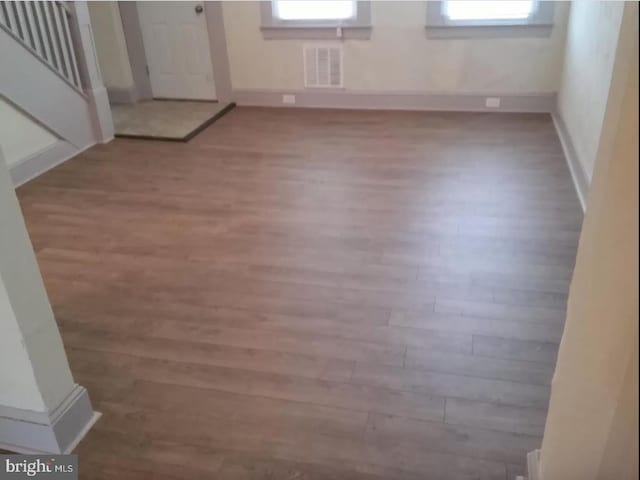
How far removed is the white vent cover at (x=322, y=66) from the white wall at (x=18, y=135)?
8.03ft

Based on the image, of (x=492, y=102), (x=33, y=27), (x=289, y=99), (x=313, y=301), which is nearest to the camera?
(x=313, y=301)

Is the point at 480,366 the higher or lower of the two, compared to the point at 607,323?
lower

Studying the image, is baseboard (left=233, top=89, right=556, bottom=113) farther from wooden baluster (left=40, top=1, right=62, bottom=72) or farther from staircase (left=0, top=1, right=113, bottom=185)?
wooden baluster (left=40, top=1, right=62, bottom=72)

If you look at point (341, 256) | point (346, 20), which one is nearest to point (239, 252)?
point (341, 256)

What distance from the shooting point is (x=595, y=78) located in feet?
12.2

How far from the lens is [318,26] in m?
5.53

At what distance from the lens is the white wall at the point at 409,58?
17.2 ft

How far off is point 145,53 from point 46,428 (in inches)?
198

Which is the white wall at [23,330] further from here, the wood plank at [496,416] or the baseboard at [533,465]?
the baseboard at [533,465]

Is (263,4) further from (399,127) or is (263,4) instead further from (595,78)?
(595,78)

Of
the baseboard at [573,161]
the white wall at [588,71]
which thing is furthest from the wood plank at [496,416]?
the baseboard at [573,161]

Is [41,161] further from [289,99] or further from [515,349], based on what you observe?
[515,349]

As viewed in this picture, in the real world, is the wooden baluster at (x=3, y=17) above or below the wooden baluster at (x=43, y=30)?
above

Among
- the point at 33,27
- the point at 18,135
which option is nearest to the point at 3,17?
the point at 33,27
